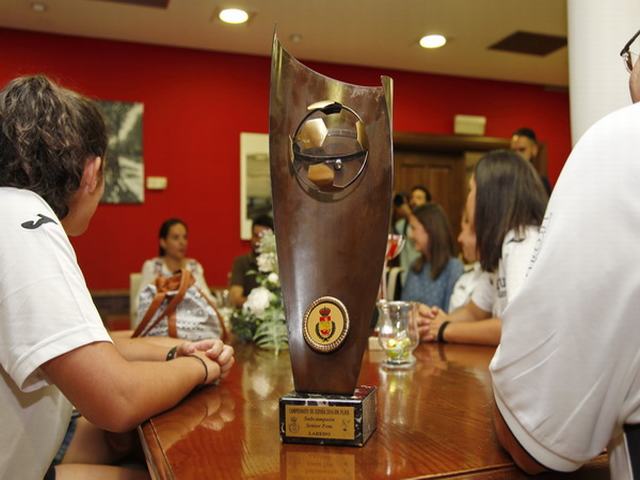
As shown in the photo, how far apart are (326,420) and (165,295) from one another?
93cm

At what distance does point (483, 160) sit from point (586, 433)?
1529 millimetres

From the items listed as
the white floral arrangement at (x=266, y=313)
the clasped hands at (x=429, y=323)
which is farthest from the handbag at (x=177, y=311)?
the clasped hands at (x=429, y=323)

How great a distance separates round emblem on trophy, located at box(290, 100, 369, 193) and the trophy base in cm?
32

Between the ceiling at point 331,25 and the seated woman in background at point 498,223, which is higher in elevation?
the ceiling at point 331,25

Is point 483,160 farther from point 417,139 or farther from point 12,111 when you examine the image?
point 417,139

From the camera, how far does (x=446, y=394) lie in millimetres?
1228

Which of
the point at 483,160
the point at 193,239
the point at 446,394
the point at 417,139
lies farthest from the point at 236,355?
the point at 417,139

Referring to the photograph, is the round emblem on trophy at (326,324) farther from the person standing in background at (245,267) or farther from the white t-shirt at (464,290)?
the person standing in background at (245,267)

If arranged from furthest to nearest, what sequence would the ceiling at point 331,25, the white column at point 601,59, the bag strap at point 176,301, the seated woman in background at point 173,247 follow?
the seated woman in background at point 173,247 < the ceiling at point 331,25 < the white column at point 601,59 < the bag strap at point 176,301

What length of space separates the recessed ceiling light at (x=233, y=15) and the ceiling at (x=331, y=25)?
65mm

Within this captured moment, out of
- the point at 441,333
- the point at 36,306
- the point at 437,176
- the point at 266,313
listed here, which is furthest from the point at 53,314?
the point at 437,176

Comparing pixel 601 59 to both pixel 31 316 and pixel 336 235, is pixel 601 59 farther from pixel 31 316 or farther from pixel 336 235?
pixel 31 316

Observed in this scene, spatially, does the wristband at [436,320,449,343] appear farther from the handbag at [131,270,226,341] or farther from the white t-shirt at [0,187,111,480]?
the white t-shirt at [0,187,111,480]

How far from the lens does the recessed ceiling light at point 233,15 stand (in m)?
4.48
